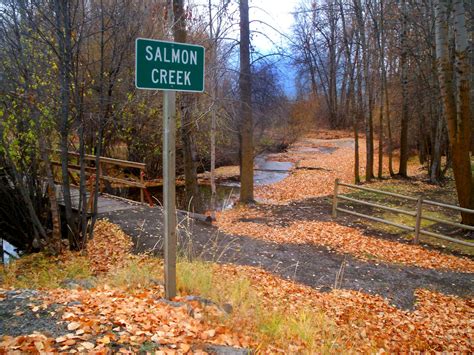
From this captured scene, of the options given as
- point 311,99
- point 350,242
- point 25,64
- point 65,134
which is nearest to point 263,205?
point 350,242

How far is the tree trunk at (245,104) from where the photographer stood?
11.7 m

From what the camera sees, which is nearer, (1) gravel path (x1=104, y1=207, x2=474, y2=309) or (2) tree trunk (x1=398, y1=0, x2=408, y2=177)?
(1) gravel path (x1=104, y1=207, x2=474, y2=309)

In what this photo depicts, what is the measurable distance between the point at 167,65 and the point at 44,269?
4.87 metres

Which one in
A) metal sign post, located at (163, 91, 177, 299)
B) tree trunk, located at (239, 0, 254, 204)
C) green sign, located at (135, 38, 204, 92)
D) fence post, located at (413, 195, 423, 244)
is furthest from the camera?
tree trunk, located at (239, 0, 254, 204)

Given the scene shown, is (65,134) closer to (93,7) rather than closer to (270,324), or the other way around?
(93,7)

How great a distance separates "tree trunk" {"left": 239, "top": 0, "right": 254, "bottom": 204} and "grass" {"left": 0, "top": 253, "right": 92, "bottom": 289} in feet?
22.4

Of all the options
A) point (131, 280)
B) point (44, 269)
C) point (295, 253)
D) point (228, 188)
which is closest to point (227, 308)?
point (131, 280)

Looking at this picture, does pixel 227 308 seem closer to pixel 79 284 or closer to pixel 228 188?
pixel 79 284

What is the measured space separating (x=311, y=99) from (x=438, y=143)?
102ft

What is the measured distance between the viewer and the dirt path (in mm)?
6277

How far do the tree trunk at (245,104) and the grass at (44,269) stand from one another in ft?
22.4

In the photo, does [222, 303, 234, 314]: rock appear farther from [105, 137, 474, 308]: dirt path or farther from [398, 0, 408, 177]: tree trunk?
[398, 0, 408, 177]: tree trunk

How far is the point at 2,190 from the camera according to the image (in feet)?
28.7

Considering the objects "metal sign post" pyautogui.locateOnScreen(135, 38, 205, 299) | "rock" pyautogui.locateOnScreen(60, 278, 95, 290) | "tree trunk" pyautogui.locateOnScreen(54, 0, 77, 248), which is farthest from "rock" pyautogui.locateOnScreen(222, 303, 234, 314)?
"tree trunk" pyautogui.locateOnScreen(54, 0, 77, 248)
